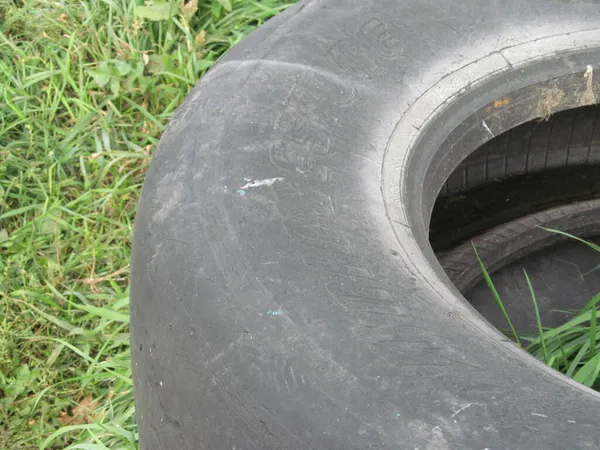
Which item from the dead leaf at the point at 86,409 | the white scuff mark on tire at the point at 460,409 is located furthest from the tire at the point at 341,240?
the dead leaf at the point at 86,409

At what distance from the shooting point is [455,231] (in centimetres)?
202

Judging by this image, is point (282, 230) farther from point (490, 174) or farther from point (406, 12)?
point (490, 174)

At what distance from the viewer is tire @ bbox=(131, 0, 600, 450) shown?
0.98 meters

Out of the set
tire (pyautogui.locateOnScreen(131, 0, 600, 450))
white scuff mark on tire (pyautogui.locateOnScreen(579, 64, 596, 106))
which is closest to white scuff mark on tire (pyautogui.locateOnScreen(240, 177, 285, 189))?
tire (pyautogui.locateOnScreen(131, 0, 600, 450))

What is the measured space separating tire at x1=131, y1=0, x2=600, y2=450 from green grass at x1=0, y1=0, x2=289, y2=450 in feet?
2.35

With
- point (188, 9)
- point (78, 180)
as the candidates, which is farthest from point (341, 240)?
point (188, 9)

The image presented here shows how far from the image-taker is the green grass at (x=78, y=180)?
1967mm

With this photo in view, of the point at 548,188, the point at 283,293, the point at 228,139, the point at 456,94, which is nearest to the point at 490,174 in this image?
the point at 548,188

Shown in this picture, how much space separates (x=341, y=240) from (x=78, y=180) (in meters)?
1.48

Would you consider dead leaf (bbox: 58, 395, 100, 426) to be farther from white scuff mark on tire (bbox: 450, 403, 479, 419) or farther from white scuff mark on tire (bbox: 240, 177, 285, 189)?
white scuff mark on tire (bbox: 450, 403, 479, 419)

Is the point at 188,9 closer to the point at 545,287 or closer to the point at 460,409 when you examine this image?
the point at 545,287

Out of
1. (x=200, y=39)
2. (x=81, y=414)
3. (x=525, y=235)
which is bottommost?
(x=81, y=414)

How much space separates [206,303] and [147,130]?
4.82ft

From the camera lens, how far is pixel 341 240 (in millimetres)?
1167
